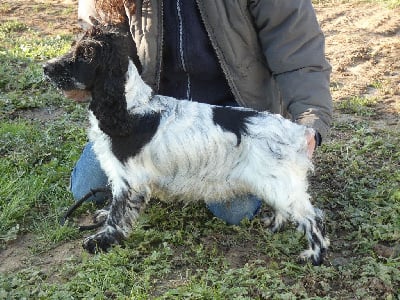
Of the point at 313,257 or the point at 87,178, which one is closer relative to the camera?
the point at 313,257

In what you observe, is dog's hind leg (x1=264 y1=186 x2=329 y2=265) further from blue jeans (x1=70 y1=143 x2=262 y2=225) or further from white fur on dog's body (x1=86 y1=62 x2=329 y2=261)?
blue jeans (x1=70 y1=143 x2=262 y2=225)

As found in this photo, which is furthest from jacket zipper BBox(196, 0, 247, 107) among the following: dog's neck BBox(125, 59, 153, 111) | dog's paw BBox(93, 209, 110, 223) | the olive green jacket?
dog's paw BBox(93, 209, 110, 223)

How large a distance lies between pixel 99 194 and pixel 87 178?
201 mm

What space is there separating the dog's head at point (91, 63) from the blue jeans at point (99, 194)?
1.22 metres

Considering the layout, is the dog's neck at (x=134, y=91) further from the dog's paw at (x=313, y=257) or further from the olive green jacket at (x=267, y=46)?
the dog's paw at (x=313, y=257)

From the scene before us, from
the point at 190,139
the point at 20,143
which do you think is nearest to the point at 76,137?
the point at 20,143

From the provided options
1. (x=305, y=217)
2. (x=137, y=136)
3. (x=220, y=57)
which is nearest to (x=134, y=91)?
(x=137, y=136)

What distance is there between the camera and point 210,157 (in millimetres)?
4055

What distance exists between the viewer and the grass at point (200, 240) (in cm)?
374

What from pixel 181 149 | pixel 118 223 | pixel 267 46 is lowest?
pixel 118 223

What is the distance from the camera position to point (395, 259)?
13.1 feet

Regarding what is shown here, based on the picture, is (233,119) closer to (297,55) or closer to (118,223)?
(297,55)

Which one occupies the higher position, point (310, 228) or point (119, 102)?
point (119, 102)

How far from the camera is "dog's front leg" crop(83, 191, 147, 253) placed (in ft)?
13.6
